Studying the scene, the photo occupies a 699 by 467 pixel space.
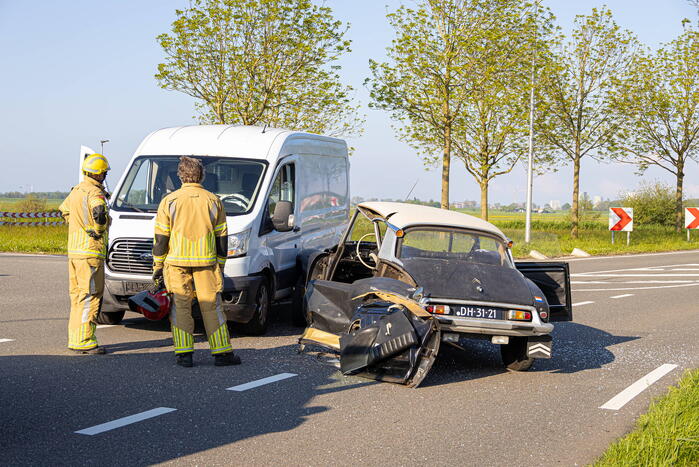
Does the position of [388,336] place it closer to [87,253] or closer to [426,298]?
[426,298]

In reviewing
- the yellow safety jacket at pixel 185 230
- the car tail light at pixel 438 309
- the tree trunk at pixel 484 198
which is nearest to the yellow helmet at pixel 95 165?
the yellow safety jacket at pixel 185 230

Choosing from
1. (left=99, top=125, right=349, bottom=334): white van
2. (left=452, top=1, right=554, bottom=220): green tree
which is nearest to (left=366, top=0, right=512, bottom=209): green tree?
(left=452, top=1, right=554, bottom=220): green tree

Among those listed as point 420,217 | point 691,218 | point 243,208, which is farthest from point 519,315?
point 691,218

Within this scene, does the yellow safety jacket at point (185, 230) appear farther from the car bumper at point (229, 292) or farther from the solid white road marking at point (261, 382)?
the car bumper at point (229, 292)

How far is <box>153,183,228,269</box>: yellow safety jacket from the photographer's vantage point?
7516 millimetres

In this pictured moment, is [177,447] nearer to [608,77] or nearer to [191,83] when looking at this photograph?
[191,83]

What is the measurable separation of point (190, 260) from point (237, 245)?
1597mm

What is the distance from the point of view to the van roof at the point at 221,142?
10.4m

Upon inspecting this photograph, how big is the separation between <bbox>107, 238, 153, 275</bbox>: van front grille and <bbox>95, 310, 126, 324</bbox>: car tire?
2.67ft

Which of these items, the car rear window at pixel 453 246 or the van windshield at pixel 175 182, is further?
the van windshield at pixel 175 182

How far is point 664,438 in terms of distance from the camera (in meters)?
5.18

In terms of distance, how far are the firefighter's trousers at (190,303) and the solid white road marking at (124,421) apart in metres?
1.62

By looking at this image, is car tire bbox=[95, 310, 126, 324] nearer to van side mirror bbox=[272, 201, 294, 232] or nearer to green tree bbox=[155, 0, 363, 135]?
van side mirror bbox=[272, 201, 294, 232]

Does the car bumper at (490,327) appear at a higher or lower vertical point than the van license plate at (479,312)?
lower
